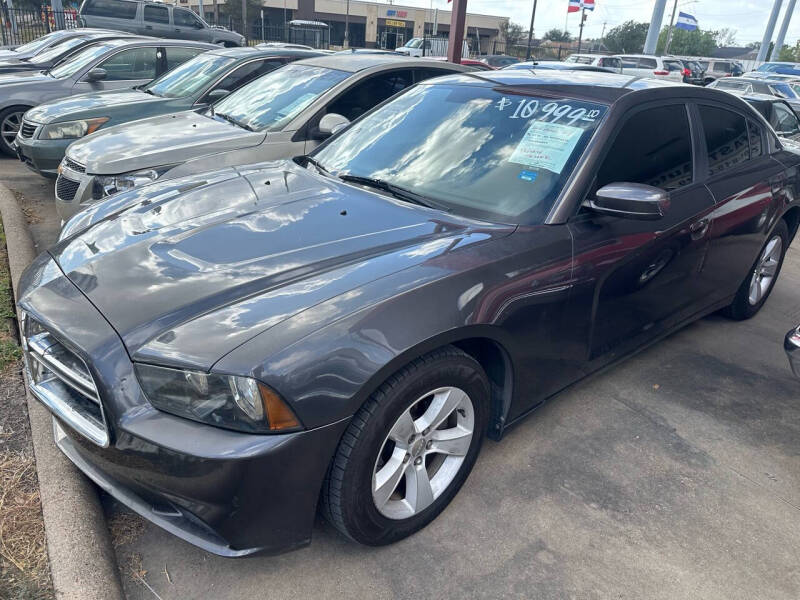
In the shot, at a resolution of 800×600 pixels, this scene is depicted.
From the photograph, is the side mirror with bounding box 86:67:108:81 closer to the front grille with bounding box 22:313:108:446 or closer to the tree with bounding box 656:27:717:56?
the front grille with bounding box 22:313:108:446

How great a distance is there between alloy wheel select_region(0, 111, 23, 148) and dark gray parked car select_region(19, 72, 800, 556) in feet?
20.8

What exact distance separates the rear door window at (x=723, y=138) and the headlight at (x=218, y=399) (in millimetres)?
2907

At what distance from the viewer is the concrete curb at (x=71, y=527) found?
1.99 metres

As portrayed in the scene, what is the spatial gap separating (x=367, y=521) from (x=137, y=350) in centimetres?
97

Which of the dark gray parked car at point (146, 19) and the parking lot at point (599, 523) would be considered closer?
the parking lot at point (599, 523)

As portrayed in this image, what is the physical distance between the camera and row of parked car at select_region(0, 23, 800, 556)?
187cm

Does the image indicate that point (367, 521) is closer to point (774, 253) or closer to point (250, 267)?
point (250, 267)

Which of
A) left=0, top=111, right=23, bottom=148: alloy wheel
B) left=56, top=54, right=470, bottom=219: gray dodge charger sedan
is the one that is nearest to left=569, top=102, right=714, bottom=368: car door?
left=56, top=54, right=470, bottom=219: gray dodge charger sedan

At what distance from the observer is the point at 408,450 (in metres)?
2.25

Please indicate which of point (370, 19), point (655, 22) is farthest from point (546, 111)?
point (370, 19)

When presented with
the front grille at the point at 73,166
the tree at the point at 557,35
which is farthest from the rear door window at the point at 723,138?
the tree at the point at 557,35

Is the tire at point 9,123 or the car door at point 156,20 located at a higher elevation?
the car door at point 156,20

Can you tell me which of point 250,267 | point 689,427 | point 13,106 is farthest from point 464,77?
point 13,106

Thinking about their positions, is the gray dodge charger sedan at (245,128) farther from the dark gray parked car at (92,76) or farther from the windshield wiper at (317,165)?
the dark gray parked car at (92,76)
